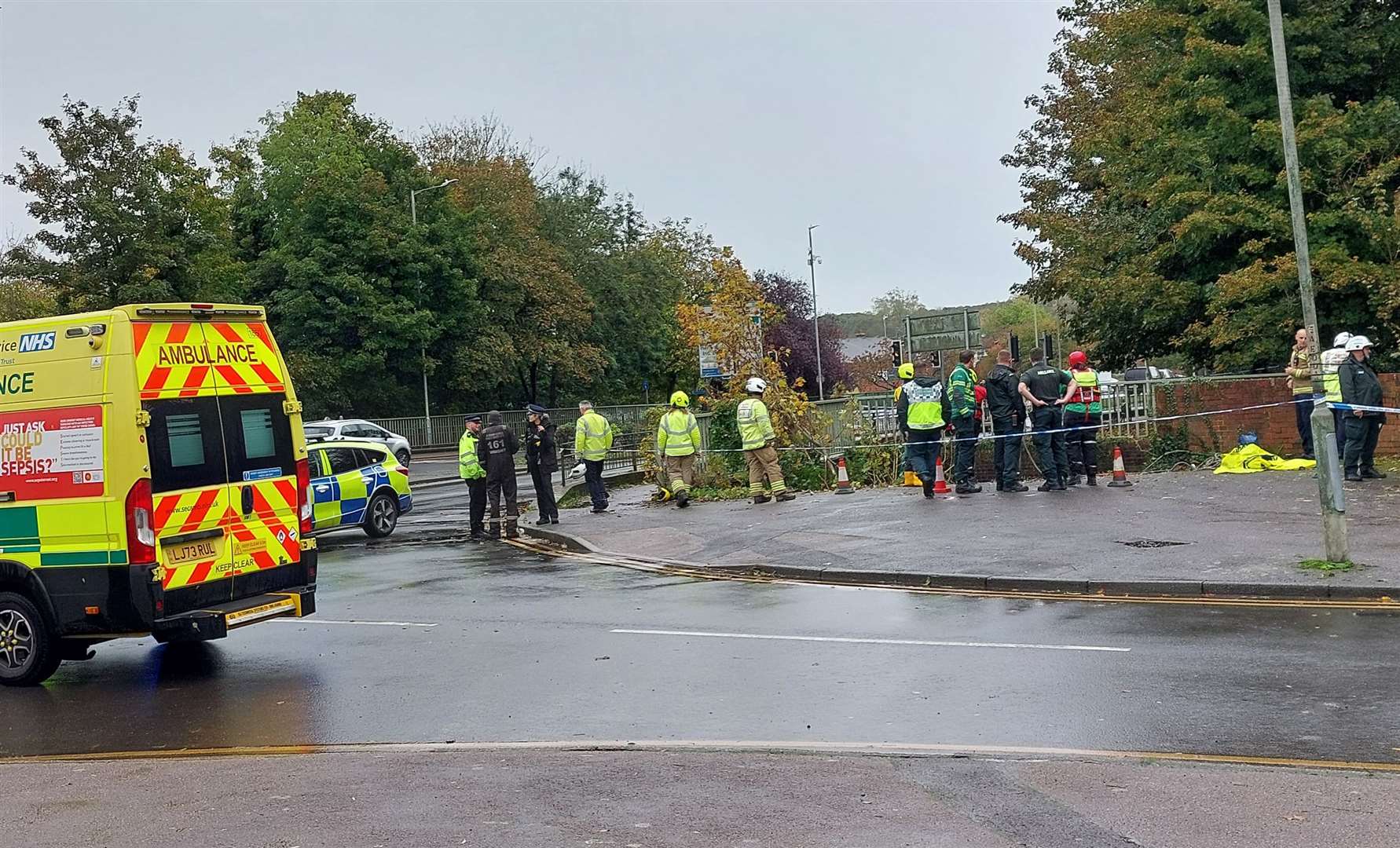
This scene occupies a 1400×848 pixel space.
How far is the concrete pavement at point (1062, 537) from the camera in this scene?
11.3 m

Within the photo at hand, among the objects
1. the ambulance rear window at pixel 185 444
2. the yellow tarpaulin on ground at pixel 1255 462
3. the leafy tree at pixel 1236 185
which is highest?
the leafy tree at pixel 1236 185

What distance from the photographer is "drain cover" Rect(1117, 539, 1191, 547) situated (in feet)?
42.3

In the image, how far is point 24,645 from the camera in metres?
9.87

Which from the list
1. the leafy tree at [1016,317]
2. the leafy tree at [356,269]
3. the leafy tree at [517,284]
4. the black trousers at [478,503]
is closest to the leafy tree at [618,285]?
the leafy tree at [517,284]

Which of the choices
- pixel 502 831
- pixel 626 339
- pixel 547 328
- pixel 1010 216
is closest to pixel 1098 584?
pixel 502 831

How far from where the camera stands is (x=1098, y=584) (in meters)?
11.2

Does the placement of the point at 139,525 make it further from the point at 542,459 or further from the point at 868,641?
the point at 542,459

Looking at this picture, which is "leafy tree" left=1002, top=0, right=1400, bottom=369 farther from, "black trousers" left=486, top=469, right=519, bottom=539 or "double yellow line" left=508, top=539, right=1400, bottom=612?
"black trousers" left=486, top=469, right=519, bottom=539

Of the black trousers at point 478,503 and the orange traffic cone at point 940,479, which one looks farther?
the black trousers at point 478,503

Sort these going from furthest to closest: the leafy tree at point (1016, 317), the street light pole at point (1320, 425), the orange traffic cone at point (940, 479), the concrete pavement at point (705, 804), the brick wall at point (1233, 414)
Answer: the leafy tree at point (1016, 317)
the brick wall at point (1233, 414)
the orange traffic cone at point (940, 479)
the street light pole at point (1320, 425)
the concrete pavement at point (705, 804)

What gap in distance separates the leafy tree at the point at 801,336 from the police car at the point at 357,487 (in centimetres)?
4282

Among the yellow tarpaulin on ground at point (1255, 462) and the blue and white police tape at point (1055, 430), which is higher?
the blue and white police tape at point (1055, 430)

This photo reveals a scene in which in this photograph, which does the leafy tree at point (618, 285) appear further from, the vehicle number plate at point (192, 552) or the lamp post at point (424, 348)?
the vehicle number plate at point (192, 552)

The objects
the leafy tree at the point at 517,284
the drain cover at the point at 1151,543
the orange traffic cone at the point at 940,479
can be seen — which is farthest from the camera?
the leafy tree at the point at 517,284
